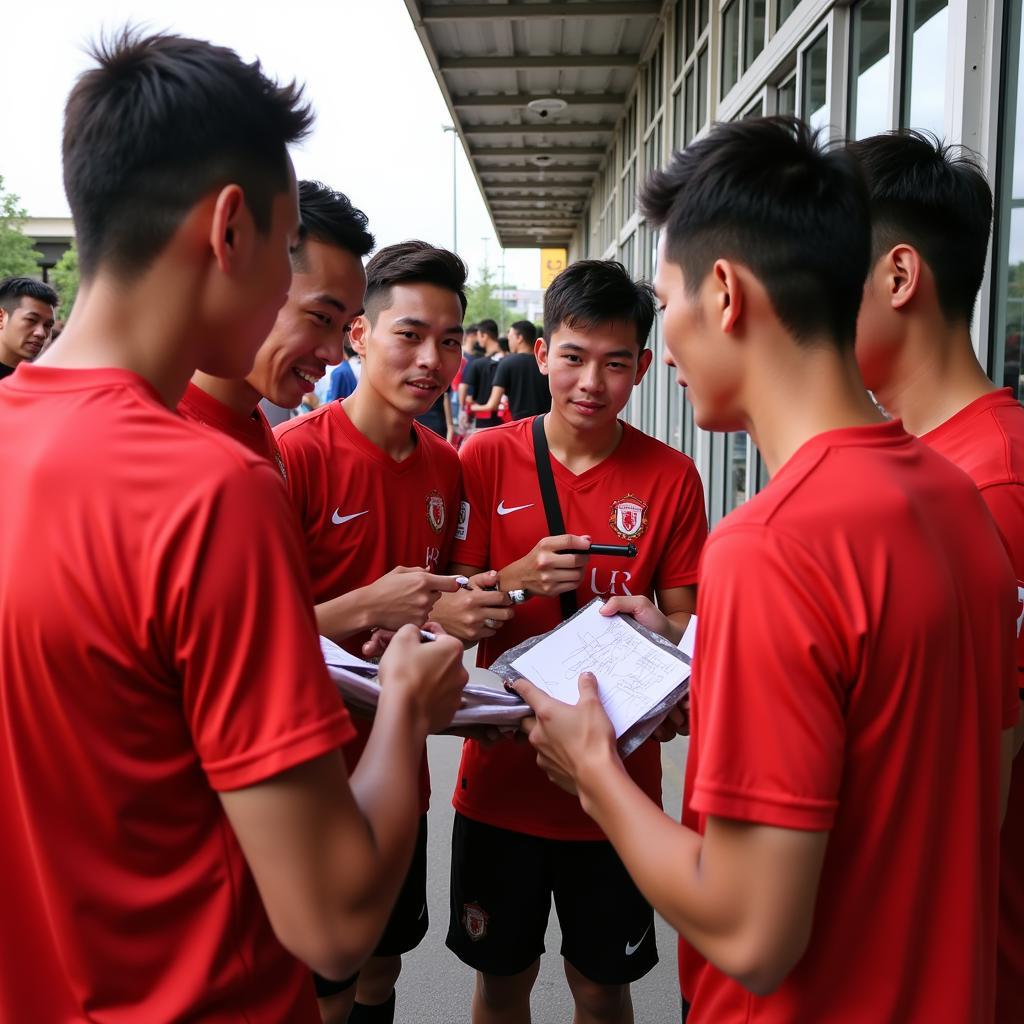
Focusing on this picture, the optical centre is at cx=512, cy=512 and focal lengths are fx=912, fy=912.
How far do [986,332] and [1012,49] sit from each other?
88 centimetres

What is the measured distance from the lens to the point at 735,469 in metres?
7.14

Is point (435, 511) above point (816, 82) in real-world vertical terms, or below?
below

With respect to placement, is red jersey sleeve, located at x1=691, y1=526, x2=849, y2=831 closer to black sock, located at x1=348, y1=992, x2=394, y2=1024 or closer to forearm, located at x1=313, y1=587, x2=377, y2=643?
forearm, located at x1=313, y1=587, x2=377, y2=643

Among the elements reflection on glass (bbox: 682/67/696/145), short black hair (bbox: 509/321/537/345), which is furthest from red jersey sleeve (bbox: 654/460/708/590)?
short black hair (bbox: 509/321/537/345)

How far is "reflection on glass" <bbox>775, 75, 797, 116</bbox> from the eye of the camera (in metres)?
5.64

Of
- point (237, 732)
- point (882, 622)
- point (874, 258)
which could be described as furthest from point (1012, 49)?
point (237, 732)

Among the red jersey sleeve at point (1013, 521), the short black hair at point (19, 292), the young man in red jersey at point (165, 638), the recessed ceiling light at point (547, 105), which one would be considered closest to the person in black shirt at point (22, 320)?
the short black hair at point (19, 292)

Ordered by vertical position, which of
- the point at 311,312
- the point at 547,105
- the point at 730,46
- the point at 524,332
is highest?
the point at 547,105

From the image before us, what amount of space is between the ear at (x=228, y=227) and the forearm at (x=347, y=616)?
46.6 inches

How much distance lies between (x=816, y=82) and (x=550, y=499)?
3.92 m

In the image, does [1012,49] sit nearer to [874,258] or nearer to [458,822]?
[874,258]

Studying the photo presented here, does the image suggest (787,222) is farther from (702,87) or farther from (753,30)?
(702,87)

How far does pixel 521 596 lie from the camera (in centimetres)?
227

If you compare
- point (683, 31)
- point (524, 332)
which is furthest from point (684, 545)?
point (524, 332)
